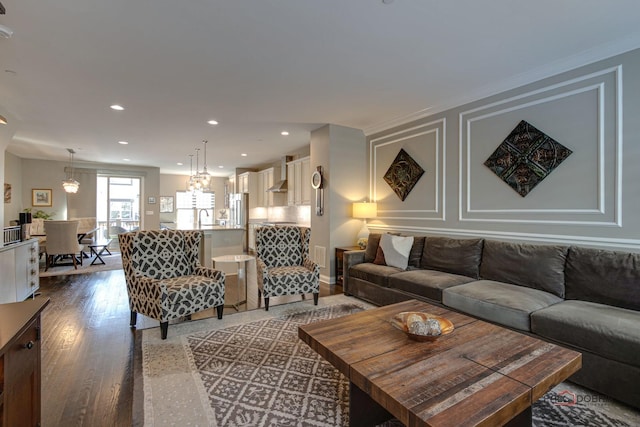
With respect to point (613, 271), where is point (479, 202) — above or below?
above

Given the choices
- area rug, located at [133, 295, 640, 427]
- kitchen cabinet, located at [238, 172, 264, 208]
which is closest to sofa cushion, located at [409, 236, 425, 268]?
area rug, located at [133, 295, 640, 427]

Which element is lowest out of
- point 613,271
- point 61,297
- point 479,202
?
point 61,297

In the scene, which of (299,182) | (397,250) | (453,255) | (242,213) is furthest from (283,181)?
(453,255)

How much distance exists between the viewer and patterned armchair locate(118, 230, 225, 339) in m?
2.89

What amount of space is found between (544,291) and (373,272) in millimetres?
1777

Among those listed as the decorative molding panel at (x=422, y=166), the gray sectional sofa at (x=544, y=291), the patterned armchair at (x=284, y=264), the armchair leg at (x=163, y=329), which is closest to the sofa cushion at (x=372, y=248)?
the gray sectional sofa at (x=544, y=291)

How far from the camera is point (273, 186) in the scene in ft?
26.0

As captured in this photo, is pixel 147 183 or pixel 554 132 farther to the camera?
pixel 147 183

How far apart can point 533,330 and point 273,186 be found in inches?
258

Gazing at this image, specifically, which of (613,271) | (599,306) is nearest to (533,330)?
(599,306)

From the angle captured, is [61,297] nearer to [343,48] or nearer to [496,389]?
[343,48]

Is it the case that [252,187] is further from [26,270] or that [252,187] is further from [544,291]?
[544,291]

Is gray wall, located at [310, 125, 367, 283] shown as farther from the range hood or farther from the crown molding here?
the range hood

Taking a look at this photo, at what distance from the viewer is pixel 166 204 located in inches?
434
